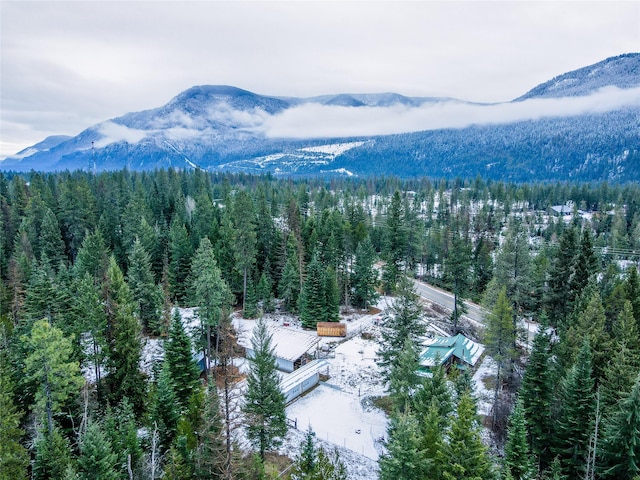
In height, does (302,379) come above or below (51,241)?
below

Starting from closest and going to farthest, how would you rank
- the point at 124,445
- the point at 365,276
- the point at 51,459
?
1. the point at 51,459
2. the point at 124,445
3. the point at 365,276

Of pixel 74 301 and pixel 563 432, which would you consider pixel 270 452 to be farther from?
pixel 74 301

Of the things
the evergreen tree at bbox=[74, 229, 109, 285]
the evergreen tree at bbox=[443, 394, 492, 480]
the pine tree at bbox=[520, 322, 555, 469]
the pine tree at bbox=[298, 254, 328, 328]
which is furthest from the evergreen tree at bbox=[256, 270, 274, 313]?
the evergreen tree at bbox=[443, 394, 492, 480]

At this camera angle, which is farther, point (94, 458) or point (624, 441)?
point (624, 441)

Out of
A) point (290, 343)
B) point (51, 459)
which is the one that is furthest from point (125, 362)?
point (290, 343)

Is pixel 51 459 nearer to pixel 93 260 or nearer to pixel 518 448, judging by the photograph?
pixel 518 448

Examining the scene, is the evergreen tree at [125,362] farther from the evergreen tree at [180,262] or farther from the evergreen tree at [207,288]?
the evergreen tree at [180,262]

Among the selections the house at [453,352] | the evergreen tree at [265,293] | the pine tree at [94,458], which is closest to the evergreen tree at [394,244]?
the house at [453,352]

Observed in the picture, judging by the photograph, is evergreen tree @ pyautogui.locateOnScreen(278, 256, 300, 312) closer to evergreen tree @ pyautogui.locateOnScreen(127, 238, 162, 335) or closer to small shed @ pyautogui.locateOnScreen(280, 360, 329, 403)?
evergreen tree @ pyautogui.locateOnScreen(127, 238, 162, 335)
